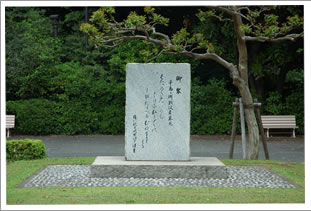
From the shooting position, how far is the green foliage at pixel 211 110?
17969mm

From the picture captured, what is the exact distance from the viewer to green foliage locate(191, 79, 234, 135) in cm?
1797

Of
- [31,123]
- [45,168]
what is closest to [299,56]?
[31,123]

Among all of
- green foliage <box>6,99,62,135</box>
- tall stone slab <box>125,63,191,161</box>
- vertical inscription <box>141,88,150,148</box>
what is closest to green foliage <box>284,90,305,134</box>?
green foliage <box>6,99,62,135</box>

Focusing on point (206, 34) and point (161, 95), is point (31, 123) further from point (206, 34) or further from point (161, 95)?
point (161, 95)

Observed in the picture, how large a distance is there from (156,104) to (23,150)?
3663 mm

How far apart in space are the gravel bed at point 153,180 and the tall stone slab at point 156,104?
2.95 ft

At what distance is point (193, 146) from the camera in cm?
1551

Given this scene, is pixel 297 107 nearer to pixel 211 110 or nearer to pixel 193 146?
pixel 211 110

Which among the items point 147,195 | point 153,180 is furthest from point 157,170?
point 147,195

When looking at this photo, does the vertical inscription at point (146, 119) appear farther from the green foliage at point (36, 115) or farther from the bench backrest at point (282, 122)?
the green foliage at point (36, 115)

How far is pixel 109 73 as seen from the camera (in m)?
19.3

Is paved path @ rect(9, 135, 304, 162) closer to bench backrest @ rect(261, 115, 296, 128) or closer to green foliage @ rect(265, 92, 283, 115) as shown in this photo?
bench backrest @ rect(261, 115, 296, 128)

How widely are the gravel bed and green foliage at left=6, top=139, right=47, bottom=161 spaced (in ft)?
5.67
